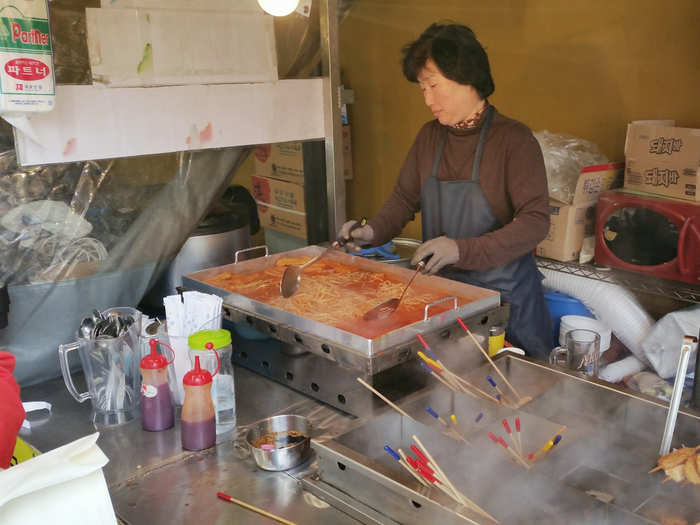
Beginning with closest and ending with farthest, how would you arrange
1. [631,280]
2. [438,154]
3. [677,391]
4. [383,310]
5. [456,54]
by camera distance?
[677,391] < [383,310] < [456,54] < [438,154] < [631,280]

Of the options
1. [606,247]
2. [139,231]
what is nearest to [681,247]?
[606,247]

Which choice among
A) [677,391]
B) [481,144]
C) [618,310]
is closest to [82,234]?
[481,144]

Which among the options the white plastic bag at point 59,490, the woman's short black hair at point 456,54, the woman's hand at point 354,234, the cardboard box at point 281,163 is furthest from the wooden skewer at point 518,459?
the cardboard box at point 281,163

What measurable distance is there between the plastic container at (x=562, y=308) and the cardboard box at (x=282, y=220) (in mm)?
1547

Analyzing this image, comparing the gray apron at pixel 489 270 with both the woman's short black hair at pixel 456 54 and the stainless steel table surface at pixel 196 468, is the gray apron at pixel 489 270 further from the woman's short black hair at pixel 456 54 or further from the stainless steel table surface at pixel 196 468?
the stainless steel table surface at pixel 196 468

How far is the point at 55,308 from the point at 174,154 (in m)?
0.68

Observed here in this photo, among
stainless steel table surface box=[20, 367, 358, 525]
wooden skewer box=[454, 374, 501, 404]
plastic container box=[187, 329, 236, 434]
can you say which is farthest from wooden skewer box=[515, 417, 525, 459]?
plastic container box=[187, 329, 236, 434]

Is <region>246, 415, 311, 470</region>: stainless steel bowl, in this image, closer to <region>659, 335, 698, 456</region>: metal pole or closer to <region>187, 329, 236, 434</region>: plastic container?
<region>187, 329, 236, 434</region>: plastic container

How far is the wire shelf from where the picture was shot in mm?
2738

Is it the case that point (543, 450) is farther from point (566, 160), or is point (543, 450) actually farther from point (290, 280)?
point (566, 160)

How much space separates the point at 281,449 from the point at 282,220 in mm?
3100

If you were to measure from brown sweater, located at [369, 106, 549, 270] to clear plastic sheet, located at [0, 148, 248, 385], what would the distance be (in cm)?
79

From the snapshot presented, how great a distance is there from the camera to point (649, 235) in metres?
2.84

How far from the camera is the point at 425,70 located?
247 centimetres
